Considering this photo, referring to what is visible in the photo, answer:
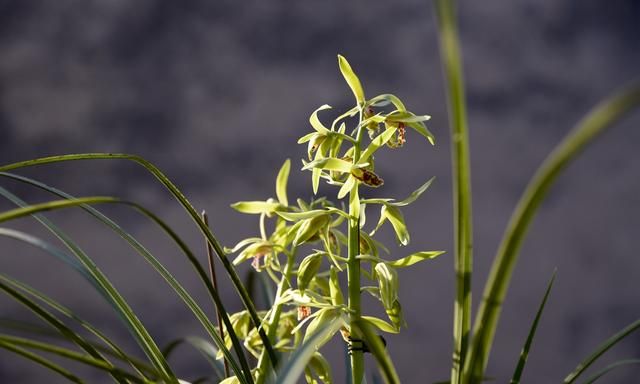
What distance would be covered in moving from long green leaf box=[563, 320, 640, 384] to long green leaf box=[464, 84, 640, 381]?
1.29 ft

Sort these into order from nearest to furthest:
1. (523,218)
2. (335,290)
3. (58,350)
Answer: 1. (523,218)
2. (58,350)
3. (335,290)

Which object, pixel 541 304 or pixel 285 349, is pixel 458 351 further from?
pixel 285 349

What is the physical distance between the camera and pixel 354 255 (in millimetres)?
1143

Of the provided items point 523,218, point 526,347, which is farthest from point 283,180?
point 523,218

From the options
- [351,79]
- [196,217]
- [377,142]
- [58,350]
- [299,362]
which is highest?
[351,79]

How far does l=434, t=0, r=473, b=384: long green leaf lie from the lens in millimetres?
659

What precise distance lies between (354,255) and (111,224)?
424 mm

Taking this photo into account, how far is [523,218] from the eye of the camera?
2.20ft

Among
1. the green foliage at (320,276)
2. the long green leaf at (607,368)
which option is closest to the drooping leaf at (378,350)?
the green foliage at (320,276)

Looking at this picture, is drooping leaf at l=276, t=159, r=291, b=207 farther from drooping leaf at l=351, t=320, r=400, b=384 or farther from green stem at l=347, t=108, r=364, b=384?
drooping leaf at l=351, t=320, r=400, b=384

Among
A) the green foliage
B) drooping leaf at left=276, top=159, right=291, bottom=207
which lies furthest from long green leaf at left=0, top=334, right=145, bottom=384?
drooping leaf at left=276, top=159, right=291, bottom=207

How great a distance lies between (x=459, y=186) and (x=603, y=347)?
24.6 inches

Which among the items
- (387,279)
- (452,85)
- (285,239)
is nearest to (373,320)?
(387,279)

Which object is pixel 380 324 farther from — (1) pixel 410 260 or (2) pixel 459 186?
(2) pixel 459 186
